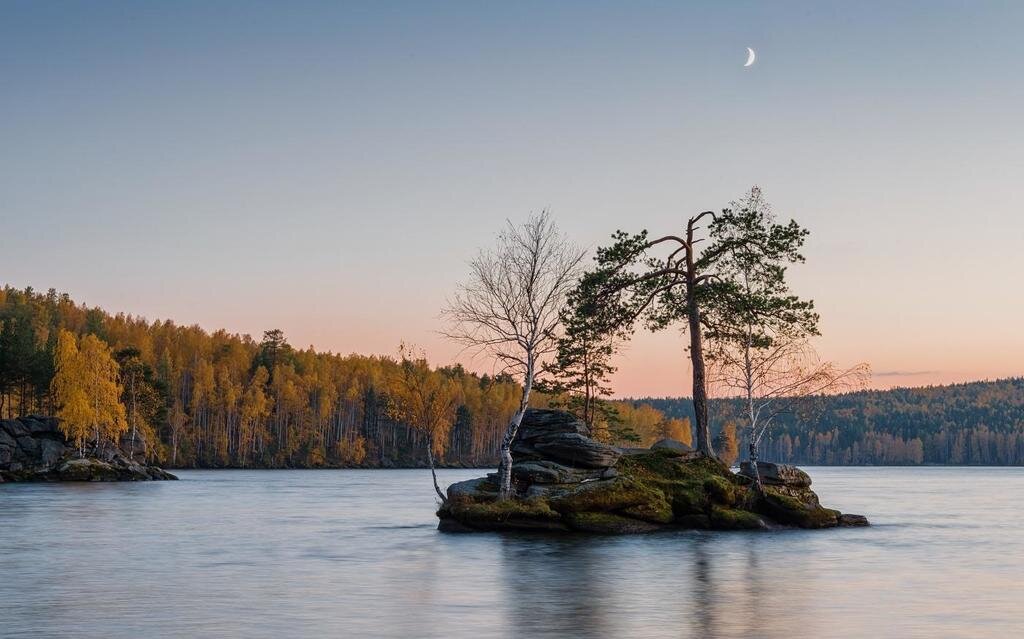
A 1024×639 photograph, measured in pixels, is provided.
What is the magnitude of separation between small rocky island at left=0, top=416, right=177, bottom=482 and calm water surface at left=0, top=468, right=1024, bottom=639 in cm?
5585

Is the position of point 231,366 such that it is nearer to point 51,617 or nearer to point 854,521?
point 854,521

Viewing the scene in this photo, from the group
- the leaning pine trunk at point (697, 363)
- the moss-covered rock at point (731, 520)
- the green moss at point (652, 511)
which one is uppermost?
the leaning pine trunk at point (697, 363)

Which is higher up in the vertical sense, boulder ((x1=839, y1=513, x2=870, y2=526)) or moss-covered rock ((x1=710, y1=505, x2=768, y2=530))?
moss-covered rock ((x1=710, y1=505, x2=768, y2=530))

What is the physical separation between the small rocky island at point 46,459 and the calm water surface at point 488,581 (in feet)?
183

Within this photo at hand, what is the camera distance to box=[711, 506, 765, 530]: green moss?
1804 inches

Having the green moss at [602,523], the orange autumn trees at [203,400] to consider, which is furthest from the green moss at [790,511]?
the orange autumn trees at [203,400]

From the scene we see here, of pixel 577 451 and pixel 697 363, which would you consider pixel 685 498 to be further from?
pixel 697 363

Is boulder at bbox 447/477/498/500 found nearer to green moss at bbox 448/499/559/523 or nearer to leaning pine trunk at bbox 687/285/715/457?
green moss at bbox 448/499/559/523

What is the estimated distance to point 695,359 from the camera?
50625 mm

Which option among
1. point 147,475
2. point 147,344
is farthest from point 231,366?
point 147,475

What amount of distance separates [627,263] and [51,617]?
33587mm

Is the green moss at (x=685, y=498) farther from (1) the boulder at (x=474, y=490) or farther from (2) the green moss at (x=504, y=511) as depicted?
(1) the boulder at (x=474, y=490)

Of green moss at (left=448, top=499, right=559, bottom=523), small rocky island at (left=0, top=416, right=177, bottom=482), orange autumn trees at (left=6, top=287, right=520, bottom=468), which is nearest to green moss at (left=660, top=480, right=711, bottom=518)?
green moss at (left=448, top=499, right=559, bottom=523)

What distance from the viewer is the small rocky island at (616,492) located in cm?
4353
